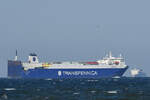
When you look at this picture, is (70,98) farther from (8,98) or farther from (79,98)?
(8,98)

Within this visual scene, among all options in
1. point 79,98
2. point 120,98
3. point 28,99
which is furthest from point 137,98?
point 28,99

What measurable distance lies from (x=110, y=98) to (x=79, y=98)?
4.12 meters

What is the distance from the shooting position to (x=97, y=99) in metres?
85.4

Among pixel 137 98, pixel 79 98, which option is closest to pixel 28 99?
pixel 79 98

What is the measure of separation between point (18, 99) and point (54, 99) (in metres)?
4.53

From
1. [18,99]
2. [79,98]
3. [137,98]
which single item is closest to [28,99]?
[18,99]

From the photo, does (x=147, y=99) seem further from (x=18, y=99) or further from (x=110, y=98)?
(x=18, y=99)

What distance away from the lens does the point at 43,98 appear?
87.0 m

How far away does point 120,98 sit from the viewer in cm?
8781

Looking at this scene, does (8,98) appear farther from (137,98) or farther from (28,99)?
(137,98)

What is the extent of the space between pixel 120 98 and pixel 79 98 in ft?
17.5

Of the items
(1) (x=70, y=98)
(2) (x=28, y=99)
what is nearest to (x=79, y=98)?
(1) (x=70, y=98)

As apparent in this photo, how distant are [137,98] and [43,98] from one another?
1224cm

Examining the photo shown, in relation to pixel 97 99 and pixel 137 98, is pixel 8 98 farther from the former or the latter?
pixel 137 98
